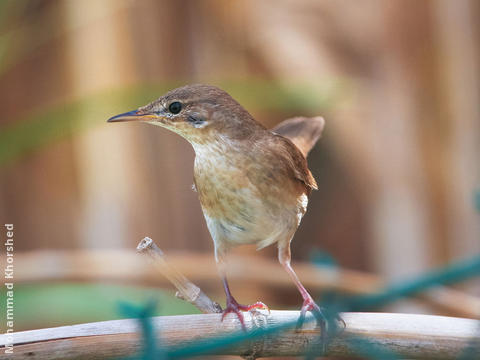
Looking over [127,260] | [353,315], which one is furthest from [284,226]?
[127,260]

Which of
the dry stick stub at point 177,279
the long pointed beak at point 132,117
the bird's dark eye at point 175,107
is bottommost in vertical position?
the dry stick stub at point 177,279

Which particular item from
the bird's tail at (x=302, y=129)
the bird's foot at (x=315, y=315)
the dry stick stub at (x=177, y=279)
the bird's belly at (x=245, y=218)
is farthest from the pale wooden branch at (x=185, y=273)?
the dry stick stub at (x=177, y=279)

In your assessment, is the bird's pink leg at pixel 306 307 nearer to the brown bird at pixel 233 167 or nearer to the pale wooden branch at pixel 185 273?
the brown bird at pixel 233 167

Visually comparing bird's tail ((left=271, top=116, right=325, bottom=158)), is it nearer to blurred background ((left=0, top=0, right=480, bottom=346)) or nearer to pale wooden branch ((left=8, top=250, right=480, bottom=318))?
pale wooden branch ((left=8, top=250, right=480, bottom=318))

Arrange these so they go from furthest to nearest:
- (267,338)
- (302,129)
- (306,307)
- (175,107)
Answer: (302,129), (175,107), (306,307), (267,338)

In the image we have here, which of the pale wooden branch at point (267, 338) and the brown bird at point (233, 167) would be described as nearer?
the pale wooden branch at point (267, 338)

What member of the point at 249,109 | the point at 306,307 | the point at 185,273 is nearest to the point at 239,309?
the point at 306,307

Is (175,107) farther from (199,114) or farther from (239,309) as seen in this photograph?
(239,309)

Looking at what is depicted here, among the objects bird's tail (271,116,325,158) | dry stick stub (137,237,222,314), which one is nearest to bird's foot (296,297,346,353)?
dry stick stub (137,237,222,314)
